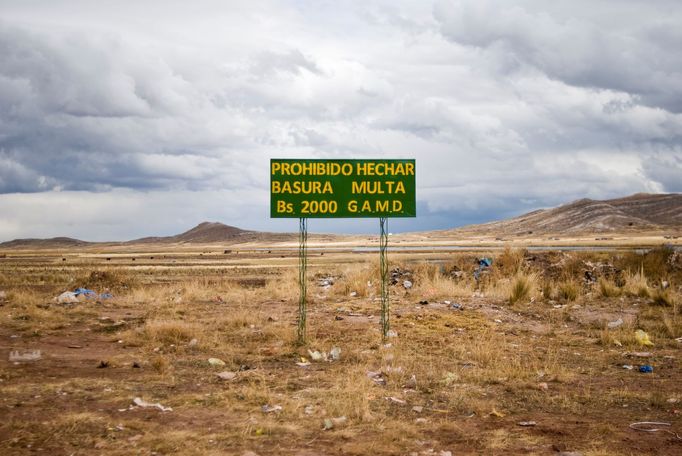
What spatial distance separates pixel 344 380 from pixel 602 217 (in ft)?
489

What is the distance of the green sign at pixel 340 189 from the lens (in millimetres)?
13336

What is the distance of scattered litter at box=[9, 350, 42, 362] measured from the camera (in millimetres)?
10914

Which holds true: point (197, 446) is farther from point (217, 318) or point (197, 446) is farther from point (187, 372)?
point (217, 318)

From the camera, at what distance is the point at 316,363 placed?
11305mm

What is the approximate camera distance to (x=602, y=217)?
144 metres

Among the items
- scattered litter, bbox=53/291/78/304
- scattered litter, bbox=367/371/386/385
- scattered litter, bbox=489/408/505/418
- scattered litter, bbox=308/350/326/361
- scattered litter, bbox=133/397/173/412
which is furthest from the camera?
scattered litter, bbox=53/291/78/304

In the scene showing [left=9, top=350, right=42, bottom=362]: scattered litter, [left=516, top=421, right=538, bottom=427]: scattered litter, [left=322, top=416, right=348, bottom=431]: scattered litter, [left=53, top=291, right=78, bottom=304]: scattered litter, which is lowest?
[left=516, top=421, right=538, bottom=427]: scattered litter

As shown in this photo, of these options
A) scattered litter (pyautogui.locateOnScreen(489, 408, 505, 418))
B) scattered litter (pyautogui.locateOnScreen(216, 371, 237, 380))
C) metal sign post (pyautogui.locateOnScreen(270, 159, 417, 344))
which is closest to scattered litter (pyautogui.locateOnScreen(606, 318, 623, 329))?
metal sign post (pyautogui.locateOnScreen(270, 159, 417, 344))

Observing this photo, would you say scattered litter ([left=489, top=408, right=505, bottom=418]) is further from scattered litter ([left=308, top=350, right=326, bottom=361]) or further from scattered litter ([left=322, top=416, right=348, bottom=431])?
scattered litter ([left=308, top=350, right=326, bottom=361])

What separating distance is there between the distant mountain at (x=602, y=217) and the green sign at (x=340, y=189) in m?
129

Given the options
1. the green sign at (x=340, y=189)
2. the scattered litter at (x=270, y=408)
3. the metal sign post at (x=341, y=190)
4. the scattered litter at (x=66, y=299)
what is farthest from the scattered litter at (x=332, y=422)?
the scattered litter at (x=66, y=299)

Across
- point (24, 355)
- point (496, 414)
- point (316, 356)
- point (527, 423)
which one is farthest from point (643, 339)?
point (24, 355)

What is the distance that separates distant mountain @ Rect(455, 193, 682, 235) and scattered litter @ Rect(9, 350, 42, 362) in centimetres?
13485

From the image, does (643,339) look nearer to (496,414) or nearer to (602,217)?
(496,414)
